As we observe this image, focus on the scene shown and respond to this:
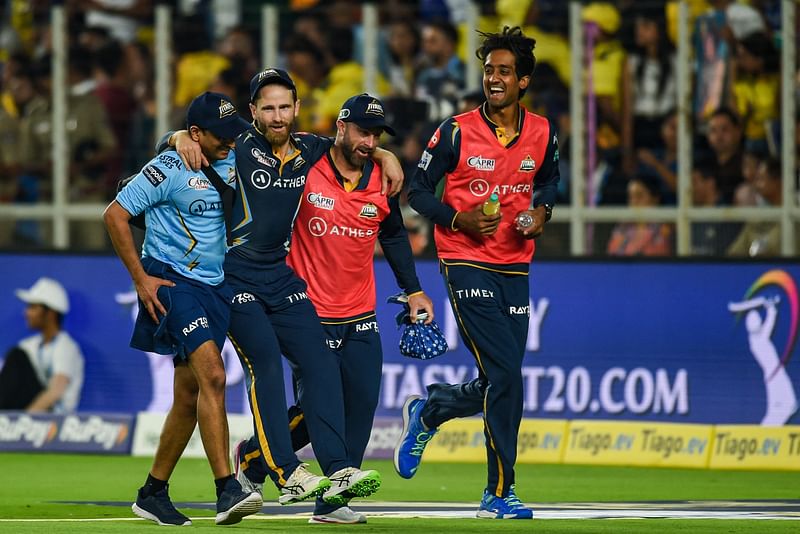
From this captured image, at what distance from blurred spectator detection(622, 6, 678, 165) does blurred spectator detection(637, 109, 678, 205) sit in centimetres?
5

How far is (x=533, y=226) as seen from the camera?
9.75 m

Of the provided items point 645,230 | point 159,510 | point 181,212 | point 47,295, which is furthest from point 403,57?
point 159,510

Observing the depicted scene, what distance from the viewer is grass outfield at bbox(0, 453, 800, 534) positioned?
865 centimetres

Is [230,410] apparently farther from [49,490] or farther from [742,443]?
[742,443]

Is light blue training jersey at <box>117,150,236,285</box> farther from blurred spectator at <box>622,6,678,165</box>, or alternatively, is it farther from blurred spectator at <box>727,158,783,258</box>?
blurred spectator at <box>622,6,678,165</box>

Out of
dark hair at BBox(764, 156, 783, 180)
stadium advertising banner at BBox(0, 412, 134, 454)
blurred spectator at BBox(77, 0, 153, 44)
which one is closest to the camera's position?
dark hair at BBox(764, 156, 783, 180)

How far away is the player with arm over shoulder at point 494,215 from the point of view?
31.9 feet

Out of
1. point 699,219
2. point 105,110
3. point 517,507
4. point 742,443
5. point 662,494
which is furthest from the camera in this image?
point 105,110

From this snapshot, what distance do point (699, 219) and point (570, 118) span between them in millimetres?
1407

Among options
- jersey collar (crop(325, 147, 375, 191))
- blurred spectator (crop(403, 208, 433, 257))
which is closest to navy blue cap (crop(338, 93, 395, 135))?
jersey collar (crop(325, 147, 375, 191))

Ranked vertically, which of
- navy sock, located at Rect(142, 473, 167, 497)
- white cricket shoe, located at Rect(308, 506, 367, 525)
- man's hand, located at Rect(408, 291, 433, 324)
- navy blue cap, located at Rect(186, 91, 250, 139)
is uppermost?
navy blue cap, located at Rect(186, 91, 250, 139)

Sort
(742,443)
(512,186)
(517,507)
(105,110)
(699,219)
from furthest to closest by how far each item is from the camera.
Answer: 1. (105,110)
2. (699,219)
3. (742,443)
4. (512,186)
5. (517,507)

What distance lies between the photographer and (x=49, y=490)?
1136 cm

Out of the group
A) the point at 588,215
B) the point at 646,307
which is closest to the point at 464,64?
the point at 588,215
